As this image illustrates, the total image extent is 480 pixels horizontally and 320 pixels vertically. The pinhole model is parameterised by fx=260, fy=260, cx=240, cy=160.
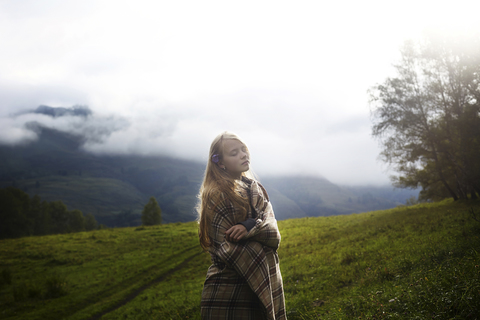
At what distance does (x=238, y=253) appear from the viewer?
10.0ft

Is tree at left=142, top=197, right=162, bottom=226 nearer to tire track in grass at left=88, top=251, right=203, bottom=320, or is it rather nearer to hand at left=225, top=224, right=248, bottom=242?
tire track in grass at left=88, top=251, right=203, bottom=320

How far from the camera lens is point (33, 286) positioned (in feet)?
59.5

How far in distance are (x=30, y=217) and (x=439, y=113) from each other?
9582cm

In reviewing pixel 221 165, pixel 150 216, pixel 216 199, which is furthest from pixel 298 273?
pixel 150 216

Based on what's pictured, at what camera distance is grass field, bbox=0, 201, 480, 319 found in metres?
5.47

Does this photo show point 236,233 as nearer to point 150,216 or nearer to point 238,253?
point 238,253

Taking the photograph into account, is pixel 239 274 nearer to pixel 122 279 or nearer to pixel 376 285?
pixel 376 285

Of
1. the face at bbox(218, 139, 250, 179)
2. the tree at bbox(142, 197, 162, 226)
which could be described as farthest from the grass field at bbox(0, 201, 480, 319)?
the tree at bbox(142, 197, 162, 226)

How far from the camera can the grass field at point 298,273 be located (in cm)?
547

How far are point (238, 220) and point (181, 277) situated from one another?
17208mm

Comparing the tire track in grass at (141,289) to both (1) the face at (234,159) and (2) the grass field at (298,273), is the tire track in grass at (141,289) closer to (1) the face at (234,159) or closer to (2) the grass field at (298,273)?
(2) the grass field at (298,273)

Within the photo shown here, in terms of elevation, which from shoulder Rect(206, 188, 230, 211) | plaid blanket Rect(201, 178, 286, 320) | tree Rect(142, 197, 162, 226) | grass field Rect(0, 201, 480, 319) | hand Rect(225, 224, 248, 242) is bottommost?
tree Rect(142, 197, 162, 226)

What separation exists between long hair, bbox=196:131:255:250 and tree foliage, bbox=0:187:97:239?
84.1 m

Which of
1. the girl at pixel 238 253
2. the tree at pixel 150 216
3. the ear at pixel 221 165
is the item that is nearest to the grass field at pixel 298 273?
the girl at pixel 238 253
